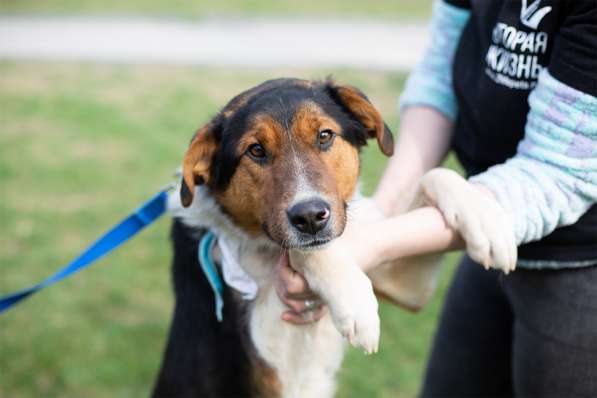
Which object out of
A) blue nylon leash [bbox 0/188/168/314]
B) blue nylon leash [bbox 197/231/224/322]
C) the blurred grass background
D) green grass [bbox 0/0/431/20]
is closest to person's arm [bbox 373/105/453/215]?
blue nylon leash [bbox 197/231/224/322]

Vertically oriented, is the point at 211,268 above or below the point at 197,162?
below

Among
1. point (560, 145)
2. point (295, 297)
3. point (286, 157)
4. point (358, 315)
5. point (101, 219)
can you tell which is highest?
point (560, 145)

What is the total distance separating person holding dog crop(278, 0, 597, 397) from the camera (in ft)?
7.73

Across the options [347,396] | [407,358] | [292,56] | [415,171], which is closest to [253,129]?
[415,171]

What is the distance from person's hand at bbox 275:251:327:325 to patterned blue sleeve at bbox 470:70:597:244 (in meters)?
0.77

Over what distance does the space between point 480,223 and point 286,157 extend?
77 cm

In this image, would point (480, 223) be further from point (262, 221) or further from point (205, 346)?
point (205, 346)

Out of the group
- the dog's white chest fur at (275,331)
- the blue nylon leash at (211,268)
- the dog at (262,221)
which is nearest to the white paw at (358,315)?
the dog at (262,221)

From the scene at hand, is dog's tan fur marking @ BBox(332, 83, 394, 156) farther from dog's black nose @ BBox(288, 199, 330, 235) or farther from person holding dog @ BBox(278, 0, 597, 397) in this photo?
dog's black nose @ BBox(288, 199, 330, 235)

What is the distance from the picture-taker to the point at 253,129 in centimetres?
277

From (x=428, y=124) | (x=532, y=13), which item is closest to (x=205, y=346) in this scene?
(x=428, y=124)

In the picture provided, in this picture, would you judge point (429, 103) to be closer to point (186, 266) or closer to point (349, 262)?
point (349, 262)

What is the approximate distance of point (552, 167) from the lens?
240 centimetres

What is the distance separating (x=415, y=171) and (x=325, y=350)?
0.87 metres
